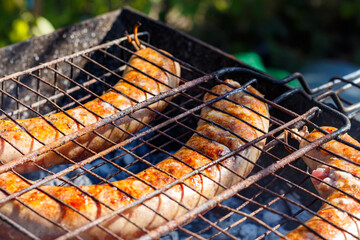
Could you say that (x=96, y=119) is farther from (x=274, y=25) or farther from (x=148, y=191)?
(x=274, y=25)

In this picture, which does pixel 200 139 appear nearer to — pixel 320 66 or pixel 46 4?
pixel 46 4

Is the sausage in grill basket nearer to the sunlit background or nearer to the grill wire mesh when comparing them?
the grill wire mesh

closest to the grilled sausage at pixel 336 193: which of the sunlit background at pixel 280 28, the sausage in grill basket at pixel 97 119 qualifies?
the sausage in grill basket at pixel 97 119

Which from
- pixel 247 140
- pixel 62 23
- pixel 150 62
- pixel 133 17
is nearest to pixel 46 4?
pixel 62 23

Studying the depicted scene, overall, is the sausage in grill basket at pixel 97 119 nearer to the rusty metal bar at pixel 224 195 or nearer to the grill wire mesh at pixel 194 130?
the grill wire mesh at pixel 194 130

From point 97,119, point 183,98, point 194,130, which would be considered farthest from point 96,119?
point 183,98

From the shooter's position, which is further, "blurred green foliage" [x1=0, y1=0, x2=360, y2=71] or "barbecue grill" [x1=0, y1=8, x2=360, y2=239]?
"blurred green foliage" [x1=0, y1=0, x2=360, y2=71]

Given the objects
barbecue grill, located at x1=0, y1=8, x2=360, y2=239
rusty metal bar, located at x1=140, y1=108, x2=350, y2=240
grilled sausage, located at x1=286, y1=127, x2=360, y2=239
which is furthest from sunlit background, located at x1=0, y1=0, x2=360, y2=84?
rusty metal bar, located at x1=140, y1=108, x2=350, y2=240
